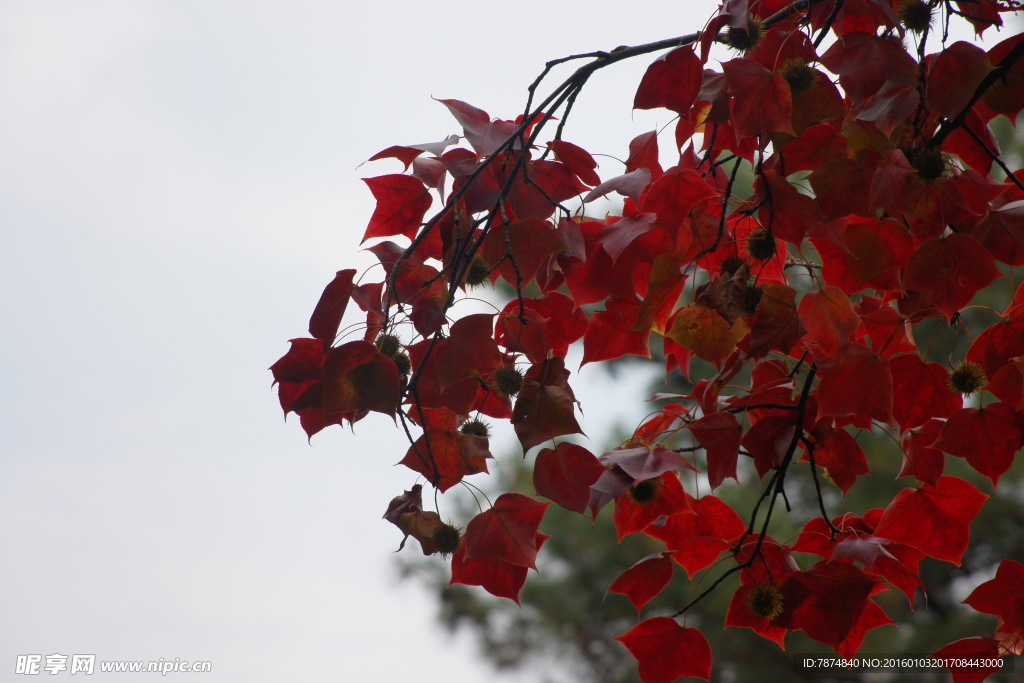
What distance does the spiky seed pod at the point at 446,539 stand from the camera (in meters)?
0.75

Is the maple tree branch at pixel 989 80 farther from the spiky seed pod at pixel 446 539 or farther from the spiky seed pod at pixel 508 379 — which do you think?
the spiky seed pod at pixel 446 539

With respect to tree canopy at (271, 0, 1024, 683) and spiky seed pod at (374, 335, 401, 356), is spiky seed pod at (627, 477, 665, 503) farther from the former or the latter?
spiky seed pod at (374, 335, 401, 356)

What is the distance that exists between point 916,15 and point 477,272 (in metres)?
0.54

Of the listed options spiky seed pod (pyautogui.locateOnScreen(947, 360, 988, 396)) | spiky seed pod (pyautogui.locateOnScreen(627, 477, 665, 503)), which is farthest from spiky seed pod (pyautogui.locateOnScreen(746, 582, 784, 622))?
spiky seed pod (pyautogui.locateOnScreen(947, 360, 988, 396))

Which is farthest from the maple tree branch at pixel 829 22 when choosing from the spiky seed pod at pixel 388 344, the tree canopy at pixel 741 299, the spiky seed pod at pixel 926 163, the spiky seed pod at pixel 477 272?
the spiky seed pod at pixel 388 344

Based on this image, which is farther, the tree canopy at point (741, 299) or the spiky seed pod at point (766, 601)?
the spiky seed pod at point (766, 601)

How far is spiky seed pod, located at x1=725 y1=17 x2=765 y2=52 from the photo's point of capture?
81cm

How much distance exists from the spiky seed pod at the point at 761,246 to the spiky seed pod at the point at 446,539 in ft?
1.32

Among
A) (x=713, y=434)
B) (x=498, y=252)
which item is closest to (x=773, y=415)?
(x=713, y=434)

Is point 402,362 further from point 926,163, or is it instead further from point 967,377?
point 967,377

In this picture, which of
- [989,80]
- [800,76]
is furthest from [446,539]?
[989,80]

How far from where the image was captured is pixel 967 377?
0.92m

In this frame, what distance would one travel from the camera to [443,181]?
2.62ft

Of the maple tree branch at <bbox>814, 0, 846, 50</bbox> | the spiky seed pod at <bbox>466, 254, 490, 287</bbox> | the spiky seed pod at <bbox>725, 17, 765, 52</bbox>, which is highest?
the spiky seed pod at <bbox>725, 17, 765, 52</bbox>
